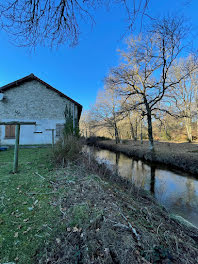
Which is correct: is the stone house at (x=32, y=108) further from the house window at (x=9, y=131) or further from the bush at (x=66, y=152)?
the bush at (x=66, y=152)

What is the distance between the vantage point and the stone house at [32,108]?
40.7 feet

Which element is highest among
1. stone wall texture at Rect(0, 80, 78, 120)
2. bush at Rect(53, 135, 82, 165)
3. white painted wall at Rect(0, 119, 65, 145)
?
stone wall texture at Rect(0, 80, 78, 120)

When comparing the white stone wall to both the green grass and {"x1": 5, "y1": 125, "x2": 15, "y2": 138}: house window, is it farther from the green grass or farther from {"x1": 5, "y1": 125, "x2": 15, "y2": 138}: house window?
the green grass

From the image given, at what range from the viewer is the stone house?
12.4m

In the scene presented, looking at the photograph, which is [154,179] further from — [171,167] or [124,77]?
[124,77]

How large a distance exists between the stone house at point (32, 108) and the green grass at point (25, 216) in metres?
9.84

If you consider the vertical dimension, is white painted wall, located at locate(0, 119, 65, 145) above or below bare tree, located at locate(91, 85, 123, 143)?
below

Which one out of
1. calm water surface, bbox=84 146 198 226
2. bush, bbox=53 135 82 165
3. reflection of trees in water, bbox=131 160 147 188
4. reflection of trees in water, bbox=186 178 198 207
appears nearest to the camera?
calm water surface, bbox=84 146 198 226

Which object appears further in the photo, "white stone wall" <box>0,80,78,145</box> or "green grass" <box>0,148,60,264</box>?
"white stone wall" <box>0,80,78,145</box>

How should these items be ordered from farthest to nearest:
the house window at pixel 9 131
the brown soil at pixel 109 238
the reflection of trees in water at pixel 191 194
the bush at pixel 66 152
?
the house window at pixel 9 131 → the bush at pixel 66 152 → the reflection of trees in water at pixel 191 194 → the brown soil at pixel 109 238

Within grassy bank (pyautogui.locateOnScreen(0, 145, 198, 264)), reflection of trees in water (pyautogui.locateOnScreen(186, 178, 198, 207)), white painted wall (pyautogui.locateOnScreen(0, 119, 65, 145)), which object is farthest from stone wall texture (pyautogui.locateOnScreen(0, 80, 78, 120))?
reflection of trees in water (pyautogui.locateOnScreen(186, 178, 198, 207))

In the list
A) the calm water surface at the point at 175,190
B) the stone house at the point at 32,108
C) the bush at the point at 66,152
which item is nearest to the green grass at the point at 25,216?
the bush at the point at 66,152

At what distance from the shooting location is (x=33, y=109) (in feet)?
41.8

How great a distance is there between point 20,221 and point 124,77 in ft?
39.0
